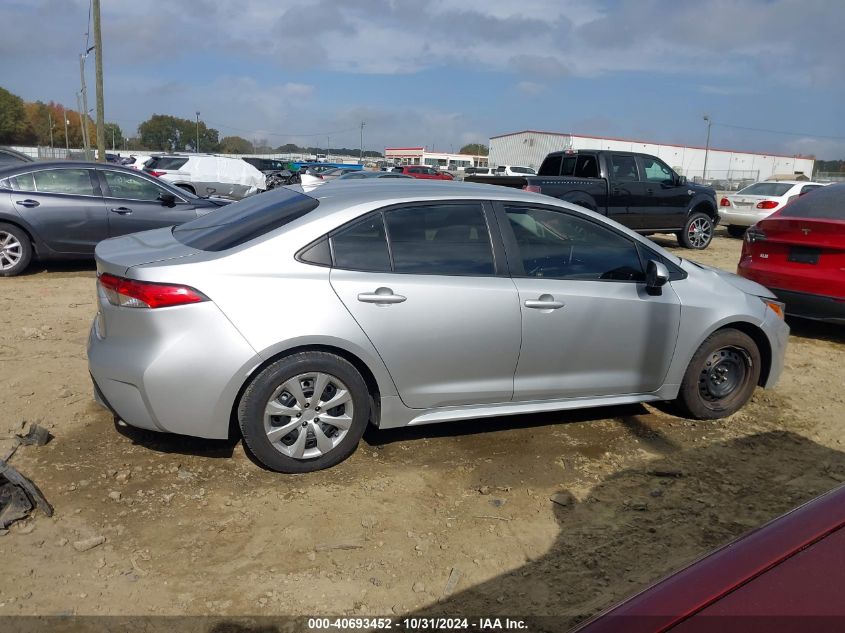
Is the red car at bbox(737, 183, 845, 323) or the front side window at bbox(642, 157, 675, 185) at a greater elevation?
the front side window at bbox(642, 157, 675, 185)

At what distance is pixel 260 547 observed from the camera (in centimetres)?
326

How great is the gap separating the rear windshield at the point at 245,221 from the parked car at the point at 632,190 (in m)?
8.04

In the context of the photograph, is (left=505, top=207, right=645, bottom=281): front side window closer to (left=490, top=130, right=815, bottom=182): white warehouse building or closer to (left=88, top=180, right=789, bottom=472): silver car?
(left=88, top=180, right=789, bottom=472): silver car

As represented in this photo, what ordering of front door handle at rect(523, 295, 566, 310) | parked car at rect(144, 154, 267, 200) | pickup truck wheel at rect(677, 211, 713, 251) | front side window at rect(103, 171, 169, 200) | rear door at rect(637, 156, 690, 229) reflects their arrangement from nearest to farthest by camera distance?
front door handle at rect(523, 295, 566, 310)
front side window at rect(103, 171, 169, 200)
rear door at rect(637, 156, 690, 229)
pickup truck wheel at rect(677, 211, 713, 251)
parked car at rect(144, 154, 267, 200)

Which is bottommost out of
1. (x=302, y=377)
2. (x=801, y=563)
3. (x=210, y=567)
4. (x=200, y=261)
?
(x=210, y=567)

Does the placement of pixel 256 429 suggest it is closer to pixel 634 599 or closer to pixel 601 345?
pixel 601 345

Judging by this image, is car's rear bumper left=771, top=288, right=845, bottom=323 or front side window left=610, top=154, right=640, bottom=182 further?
front side window left=610, top=154, right=640, bottom=182

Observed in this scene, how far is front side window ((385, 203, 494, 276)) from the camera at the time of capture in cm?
398

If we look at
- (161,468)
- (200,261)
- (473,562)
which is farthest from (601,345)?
(161,468)

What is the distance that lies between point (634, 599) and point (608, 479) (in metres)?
2.51

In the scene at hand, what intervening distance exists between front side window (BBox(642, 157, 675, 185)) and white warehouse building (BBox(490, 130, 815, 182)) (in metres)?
44.7

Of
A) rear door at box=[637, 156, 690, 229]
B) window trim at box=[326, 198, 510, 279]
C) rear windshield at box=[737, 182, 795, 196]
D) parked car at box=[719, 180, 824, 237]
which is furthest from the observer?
rear windshield at box=[737, 182, 795, 196]

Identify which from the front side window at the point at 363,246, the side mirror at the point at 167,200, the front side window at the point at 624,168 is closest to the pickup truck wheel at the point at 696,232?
the front side window at the point at 624,168

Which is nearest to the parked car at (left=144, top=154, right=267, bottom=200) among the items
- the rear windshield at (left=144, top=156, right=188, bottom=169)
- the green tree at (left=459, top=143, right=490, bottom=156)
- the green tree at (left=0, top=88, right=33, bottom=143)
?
the rear windshield at (left=144, top=156, right=188, bottom=169)
